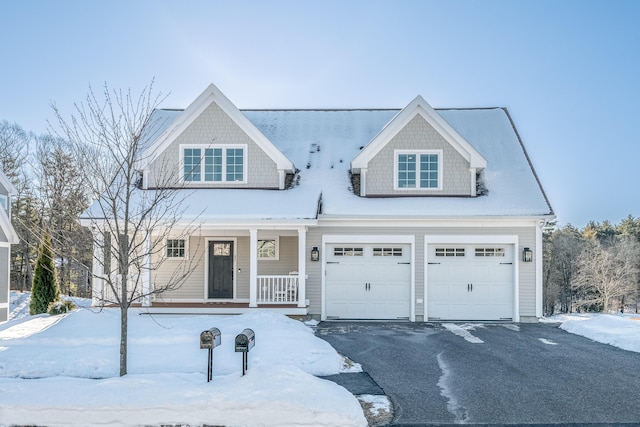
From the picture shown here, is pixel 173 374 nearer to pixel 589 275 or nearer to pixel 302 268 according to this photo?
pixel 302 268

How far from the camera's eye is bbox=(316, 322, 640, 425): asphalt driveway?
230 inches

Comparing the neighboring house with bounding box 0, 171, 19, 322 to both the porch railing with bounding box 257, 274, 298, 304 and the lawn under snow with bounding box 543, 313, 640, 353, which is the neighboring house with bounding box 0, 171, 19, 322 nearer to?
the porch railing with bounding box 257, 274, 298, 304

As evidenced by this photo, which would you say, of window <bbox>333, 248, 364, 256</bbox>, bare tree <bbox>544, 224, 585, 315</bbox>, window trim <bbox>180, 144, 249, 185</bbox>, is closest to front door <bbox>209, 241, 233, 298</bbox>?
window trim <bbox>180, 144, 249, 185</bbox>

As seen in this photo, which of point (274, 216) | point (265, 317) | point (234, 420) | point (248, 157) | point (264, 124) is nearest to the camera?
point (234, 420)

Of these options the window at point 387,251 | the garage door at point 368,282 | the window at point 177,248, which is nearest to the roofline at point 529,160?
the garage door at point 368,282

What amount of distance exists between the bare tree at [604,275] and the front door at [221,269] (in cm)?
2790

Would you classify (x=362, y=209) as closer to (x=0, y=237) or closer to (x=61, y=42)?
(x=61, y=42)

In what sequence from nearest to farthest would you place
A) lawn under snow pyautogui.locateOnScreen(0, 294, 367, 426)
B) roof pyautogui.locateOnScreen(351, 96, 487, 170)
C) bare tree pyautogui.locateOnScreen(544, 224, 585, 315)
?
1. lawn under snow pyautogui.locateOnScreen(0, 294, 367, 426)
2. roof pyautogui.locateOnScreen(351, 96, 487, 170)
3. bare tree pyautogui.locateOnScreen(544, 224, 585, 315)

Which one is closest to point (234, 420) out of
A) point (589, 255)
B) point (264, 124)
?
point (264, 124)

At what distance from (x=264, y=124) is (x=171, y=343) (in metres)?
10.8

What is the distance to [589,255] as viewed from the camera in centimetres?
3522

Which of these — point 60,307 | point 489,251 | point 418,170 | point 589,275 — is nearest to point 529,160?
point 489,251

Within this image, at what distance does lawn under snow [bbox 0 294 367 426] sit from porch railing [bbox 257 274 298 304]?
3.96 m

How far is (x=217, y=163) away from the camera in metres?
14.8
